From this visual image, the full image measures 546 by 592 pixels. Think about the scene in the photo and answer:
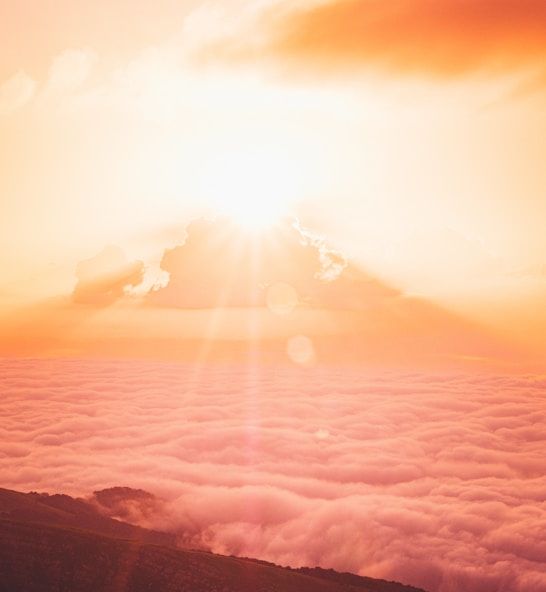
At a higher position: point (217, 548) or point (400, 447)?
point (400, 447)

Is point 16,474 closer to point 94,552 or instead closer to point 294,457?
point 294,457

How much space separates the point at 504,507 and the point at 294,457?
225ft

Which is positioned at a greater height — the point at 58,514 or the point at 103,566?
the point at 103,566

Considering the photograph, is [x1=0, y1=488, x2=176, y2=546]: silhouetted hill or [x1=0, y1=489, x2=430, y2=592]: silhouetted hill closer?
[x1=0, y1=489, x2=430, y2=592]: silhouetted hill

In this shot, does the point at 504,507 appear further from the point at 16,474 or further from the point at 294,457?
the point at 16,474

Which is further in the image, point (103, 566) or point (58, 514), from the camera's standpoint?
point (58, 514)

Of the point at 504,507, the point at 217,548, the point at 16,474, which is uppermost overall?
the point at 504,507

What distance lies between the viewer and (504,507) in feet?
459

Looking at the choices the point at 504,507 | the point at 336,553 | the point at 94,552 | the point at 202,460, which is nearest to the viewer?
the point at 94,552

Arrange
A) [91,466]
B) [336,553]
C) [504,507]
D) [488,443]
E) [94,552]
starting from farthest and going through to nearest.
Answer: [488,443], [91,466], [504,507], [336,553], [94,552]

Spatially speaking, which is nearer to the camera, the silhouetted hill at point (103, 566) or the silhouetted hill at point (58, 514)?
the silhouetted hill at point (103, 566)

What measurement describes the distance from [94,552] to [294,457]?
453 feet

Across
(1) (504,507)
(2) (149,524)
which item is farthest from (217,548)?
(1) (504,507)

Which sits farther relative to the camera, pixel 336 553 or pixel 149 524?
pixel 149 524
